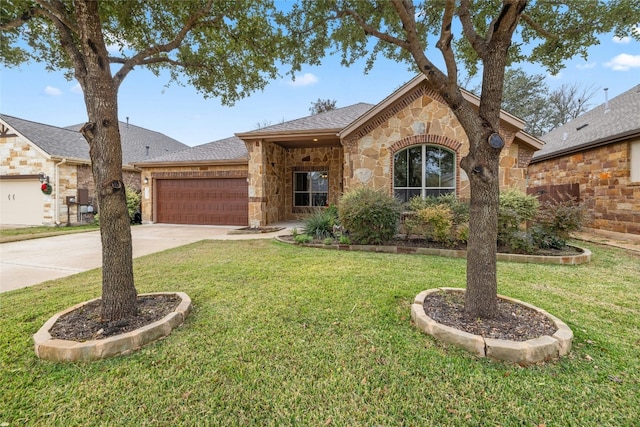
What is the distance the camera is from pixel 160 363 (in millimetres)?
2379

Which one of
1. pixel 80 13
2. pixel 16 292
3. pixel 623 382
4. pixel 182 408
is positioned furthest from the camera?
pixel 16 292

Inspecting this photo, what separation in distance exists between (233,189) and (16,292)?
8.64m

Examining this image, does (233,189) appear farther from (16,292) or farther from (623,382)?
(623,382)

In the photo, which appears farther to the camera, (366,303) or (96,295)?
(96,295)

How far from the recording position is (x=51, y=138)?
14477mm

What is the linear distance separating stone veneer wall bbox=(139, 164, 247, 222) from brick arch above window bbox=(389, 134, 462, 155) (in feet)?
21.3

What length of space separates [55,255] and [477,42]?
9.08m

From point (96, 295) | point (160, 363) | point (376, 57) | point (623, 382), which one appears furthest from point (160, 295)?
point (376, 57)

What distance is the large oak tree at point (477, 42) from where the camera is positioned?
287cm

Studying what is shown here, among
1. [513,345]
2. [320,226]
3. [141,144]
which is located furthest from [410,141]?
[141,144]

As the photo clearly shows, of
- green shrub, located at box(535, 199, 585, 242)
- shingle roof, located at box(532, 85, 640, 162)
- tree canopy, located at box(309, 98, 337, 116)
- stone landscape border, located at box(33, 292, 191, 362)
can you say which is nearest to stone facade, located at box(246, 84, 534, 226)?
green shrub, located at box(535, 199, 585, 242)

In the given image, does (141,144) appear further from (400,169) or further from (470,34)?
(470,34)

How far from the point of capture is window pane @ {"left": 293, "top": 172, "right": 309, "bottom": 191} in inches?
533

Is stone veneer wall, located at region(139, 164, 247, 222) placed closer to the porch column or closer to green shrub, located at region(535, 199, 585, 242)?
the porch column
